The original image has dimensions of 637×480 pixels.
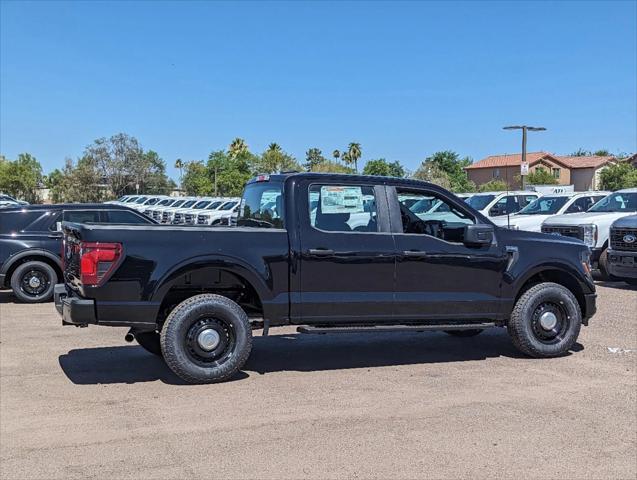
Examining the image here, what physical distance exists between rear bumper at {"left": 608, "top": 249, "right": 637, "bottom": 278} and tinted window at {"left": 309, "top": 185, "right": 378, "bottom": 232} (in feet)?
24.6

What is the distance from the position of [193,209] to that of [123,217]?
17562 millimetres

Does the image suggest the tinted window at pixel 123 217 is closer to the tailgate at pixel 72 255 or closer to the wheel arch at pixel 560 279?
the tailgate at pixel 72 255

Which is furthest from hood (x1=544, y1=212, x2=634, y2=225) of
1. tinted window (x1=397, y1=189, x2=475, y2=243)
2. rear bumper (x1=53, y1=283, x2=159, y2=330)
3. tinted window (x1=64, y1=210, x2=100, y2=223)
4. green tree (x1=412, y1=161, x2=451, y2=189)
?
green tree (x1=412, y1=161, x2=451, y2=189)

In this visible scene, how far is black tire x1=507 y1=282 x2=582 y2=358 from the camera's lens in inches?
282

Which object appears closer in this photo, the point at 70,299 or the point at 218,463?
the point at 218,463

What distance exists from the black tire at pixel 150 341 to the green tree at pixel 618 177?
5205 centimetres

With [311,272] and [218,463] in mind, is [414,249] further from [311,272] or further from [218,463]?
[218,463]

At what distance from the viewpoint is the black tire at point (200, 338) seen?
19.6 ft

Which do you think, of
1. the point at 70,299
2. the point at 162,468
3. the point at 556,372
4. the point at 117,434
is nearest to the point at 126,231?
the point at 70,299

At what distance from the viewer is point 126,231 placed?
5906mm

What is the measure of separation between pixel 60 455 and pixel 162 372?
2138 millimetres

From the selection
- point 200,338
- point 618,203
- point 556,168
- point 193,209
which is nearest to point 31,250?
point 200,338

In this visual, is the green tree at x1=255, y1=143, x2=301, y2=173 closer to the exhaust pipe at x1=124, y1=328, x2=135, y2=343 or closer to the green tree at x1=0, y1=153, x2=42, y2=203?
the green tree at x1=0, y1=153, x2=42, y2=203

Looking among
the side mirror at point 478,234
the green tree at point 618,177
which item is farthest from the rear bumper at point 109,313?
the green tree at point 618,177
